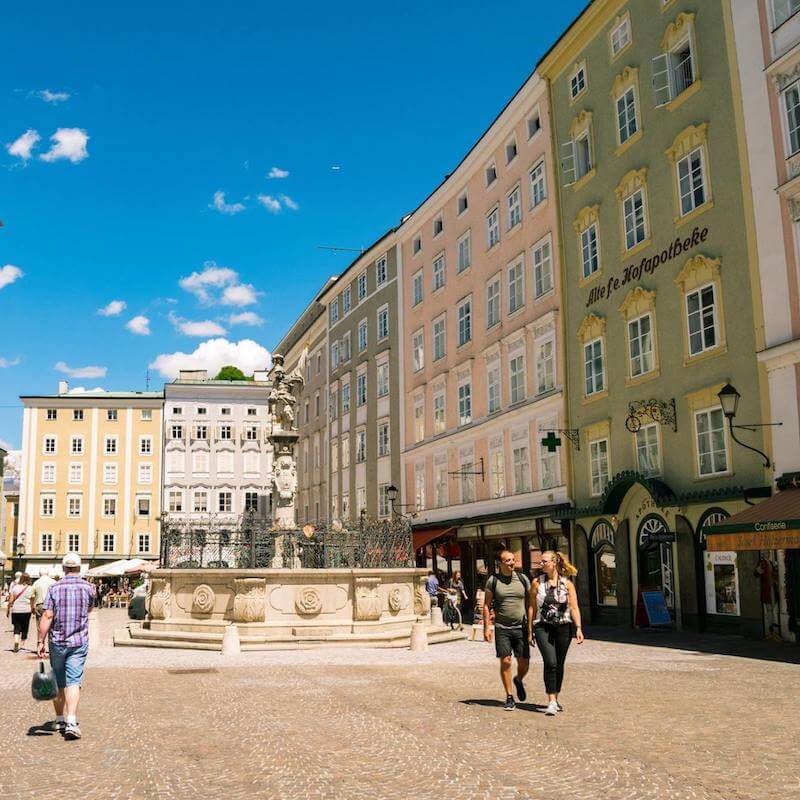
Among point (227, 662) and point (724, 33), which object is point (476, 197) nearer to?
point (724, 33)

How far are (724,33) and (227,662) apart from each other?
19.5 metres

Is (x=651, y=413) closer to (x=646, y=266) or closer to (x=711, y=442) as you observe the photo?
(x=711, y=442)

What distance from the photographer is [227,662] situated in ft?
60.0

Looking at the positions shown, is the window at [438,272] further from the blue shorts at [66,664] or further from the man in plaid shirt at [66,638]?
the blue shorts at [66,664]

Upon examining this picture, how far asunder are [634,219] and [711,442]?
7.79 meters

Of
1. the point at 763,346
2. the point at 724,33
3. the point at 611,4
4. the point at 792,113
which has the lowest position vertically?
the point at 763,346

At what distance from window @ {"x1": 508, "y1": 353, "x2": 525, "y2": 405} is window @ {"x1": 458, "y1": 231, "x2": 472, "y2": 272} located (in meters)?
6.40

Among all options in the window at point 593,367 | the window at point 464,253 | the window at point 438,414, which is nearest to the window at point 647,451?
the window at point 593,367

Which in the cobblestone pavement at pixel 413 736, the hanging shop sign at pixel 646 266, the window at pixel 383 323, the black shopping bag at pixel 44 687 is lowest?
the cobblestone pavement at pixel 413 736

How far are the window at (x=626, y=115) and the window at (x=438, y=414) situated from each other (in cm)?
1618

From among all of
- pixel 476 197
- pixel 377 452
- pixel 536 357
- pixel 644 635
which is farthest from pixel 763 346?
pixel 377 452

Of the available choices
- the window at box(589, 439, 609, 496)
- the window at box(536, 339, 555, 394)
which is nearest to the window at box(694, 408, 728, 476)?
the window at box(589, 439, 609, 496)

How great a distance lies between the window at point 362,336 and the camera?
5367cm

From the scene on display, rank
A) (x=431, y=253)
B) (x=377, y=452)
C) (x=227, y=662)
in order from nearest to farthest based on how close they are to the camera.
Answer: (x=227, y=662) < (x=431, y=253) < (x=377, y=452)
